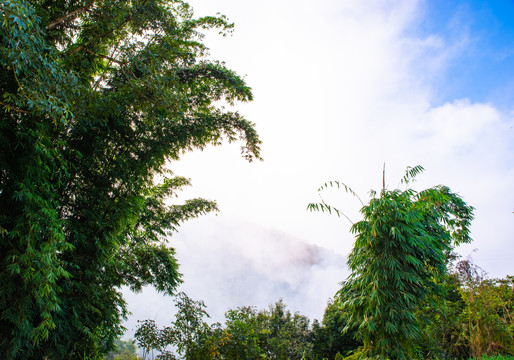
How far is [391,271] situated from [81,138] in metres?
5.65

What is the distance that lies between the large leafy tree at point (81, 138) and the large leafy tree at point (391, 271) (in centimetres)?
287

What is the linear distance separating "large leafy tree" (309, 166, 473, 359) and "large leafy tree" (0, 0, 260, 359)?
9.42 ft

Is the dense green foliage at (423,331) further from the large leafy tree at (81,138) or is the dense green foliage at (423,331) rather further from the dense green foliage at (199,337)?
the large leafy tree at (81,138)

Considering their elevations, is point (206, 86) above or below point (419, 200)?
above

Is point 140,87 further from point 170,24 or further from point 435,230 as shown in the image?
point 435,230

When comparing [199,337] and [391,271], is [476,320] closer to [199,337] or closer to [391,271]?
[391,271]

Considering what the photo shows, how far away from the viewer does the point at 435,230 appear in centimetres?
542

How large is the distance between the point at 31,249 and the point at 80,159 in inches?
74.3

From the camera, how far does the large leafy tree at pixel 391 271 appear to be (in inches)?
167

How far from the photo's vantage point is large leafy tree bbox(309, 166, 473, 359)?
13.9 ft

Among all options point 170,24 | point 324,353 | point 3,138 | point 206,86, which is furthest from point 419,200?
point 324,353

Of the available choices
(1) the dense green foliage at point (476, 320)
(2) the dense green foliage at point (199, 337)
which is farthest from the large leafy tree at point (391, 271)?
(1) the dense green foliage at point (476, 320)

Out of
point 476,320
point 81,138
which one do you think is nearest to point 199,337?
point 81,138

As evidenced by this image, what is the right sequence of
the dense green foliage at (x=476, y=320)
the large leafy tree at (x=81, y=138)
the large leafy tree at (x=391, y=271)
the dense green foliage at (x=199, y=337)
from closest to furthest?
the large leafy tree at (x=81, y=138) < the large leafy tree at (x=391, y=271) < the dense green foliage at (x=199, y=337) < the dense green foliage at (x=476, y=320)
